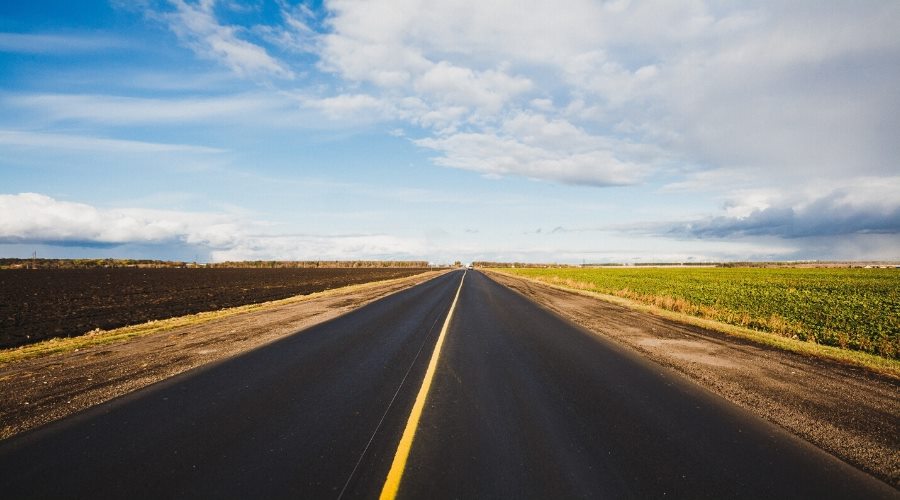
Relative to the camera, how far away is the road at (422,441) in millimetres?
3922

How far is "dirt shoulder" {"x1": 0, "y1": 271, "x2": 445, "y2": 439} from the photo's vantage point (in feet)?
20.2

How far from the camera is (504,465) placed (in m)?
4.28

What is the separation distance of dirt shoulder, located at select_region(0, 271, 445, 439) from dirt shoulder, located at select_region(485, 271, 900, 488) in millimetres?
9915

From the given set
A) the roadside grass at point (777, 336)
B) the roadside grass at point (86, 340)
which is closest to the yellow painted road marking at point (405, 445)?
the roadside grass at point (86, 340)

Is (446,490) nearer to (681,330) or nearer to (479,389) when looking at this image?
(479,389)

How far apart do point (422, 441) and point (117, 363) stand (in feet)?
25.4

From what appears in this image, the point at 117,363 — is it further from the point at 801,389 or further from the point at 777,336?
the point at 777,336

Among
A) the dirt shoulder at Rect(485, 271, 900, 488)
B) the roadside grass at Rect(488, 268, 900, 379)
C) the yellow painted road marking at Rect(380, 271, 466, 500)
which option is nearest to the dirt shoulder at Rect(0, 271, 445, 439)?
the yellow painted road marking at Rect(380, 271, 466, 500)

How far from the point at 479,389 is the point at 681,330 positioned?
10.4 meters

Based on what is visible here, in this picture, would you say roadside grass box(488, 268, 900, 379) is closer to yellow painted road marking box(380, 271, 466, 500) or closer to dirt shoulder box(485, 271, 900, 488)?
dirt shoulder box(485, 271, 900, 488)

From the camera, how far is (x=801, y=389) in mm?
7340

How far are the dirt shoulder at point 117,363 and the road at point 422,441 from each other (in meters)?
0.58

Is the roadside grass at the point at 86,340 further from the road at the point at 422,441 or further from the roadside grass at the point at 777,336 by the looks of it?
the roadside grass at the point at 777,336

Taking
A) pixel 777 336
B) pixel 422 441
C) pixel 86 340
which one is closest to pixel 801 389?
pixel 422 441
